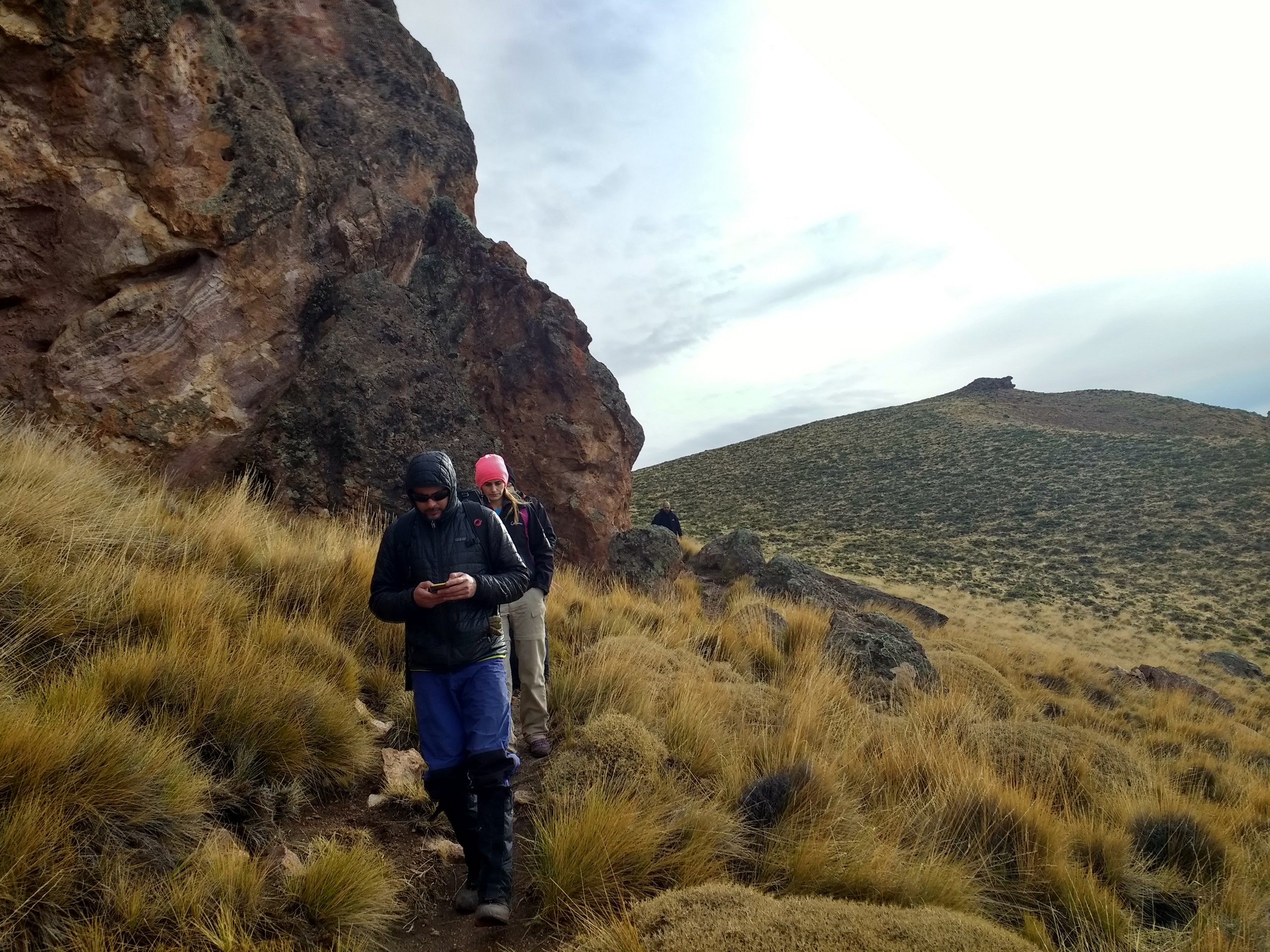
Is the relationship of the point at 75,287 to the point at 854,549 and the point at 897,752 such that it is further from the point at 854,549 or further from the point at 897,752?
the point at 854,549

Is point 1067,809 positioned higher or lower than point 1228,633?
higher

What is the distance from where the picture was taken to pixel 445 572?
3398mm

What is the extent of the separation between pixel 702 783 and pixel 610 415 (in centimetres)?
646

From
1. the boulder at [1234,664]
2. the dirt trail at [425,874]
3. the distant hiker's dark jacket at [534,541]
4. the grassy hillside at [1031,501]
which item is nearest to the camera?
the dirt trail at [425,874]

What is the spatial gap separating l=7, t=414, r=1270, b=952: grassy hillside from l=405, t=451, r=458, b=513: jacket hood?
1434 millimetres

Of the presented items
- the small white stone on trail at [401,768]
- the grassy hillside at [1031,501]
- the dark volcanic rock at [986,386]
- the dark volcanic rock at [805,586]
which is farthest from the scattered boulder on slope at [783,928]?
the dark volcanic rock at [986,386]

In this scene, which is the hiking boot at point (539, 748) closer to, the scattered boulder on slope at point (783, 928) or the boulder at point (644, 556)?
the scattered boulder on slope at point (783, 928)

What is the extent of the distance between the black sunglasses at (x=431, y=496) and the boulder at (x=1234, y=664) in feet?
67.5

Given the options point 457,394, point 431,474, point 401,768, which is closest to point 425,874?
point 401,768

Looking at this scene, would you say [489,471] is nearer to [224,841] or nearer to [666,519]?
[224,841]

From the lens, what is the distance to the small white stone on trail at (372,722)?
171 inches

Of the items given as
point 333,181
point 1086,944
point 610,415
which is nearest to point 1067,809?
point 1086,944

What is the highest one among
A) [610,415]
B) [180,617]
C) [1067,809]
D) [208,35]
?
[208,35]

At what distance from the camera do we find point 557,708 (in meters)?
5.40
